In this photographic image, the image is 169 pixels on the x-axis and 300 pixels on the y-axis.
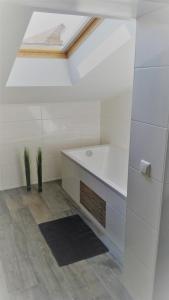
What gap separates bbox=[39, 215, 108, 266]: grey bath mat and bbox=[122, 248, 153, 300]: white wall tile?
508mm

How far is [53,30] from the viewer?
2531 millimetres

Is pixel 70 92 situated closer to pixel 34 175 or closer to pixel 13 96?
pixel 13 96

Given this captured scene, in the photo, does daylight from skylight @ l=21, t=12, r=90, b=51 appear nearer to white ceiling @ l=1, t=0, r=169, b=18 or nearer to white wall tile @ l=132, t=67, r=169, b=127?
white ceiling @ l=1, t=0, r=169, b=18

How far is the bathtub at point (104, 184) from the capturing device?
93.5 inches

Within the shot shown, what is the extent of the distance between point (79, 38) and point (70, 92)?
0.95 meters

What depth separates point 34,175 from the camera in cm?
397

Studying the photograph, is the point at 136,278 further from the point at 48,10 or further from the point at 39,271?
the point at 48,10

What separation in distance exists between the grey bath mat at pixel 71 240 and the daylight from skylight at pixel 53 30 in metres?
1.95

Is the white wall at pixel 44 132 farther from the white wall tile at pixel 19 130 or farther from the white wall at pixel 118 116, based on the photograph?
the white wall at pixel 118 116

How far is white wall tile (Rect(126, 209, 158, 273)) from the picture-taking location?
5.51 feet

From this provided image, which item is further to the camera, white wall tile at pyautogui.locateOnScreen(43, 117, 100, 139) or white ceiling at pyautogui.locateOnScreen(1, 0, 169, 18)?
white wall tile at pyautogui.locateOnScreen(43, 117, 100, 139)

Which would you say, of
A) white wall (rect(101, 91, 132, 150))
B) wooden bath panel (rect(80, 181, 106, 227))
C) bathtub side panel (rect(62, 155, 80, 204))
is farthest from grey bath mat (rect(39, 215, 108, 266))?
white wall (rect(101, 91, 132, 150))

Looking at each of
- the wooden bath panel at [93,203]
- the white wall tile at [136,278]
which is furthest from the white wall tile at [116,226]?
the white wall tile at [136,278]

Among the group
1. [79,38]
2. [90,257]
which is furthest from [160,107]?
[90,257]
